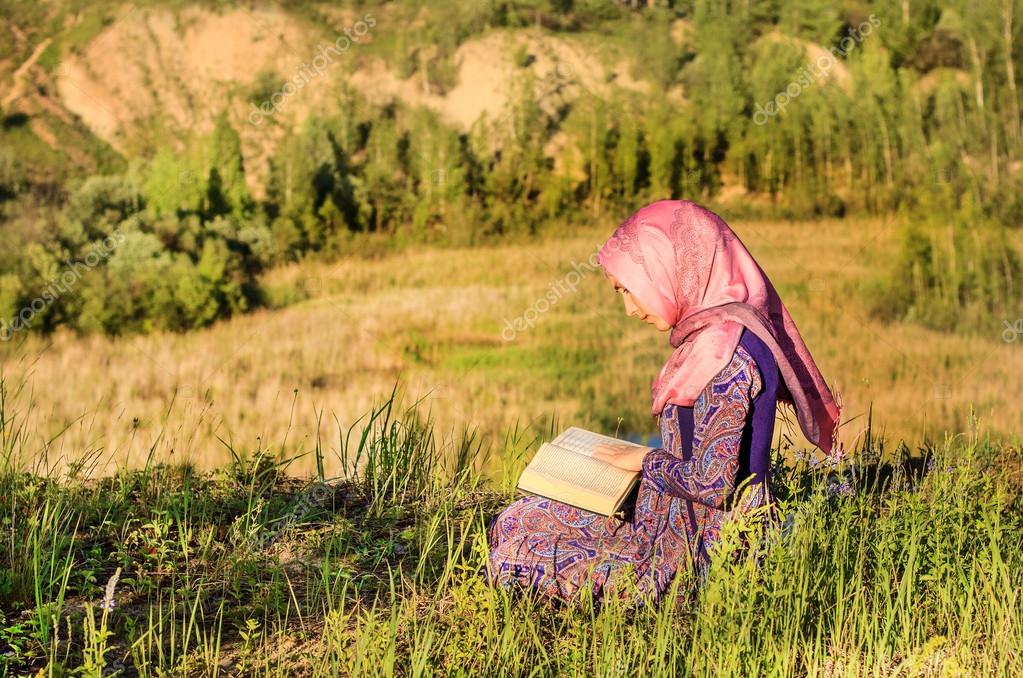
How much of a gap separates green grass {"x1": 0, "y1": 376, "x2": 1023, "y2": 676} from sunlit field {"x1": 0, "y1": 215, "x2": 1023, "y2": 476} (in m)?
7.58

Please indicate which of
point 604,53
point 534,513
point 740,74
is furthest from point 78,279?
point 534,513

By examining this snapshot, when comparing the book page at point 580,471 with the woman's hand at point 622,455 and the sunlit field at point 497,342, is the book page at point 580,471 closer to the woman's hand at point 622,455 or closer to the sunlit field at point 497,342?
the woman's hand at point 622,455

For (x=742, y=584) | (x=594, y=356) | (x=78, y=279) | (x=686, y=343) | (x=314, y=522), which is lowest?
(x=594, y=356)

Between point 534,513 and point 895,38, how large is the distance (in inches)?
648

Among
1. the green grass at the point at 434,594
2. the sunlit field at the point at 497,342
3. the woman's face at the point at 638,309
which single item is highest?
the woman's face at the point at 638,309

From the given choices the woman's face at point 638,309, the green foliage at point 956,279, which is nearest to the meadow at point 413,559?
the woman's face at point 638,309

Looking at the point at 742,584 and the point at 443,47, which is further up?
the point at 443,47

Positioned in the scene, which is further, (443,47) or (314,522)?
(443,47)

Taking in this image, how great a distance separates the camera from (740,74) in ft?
59.5

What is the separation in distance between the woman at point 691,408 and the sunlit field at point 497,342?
8492 millimetres

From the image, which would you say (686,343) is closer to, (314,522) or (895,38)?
(314,522)

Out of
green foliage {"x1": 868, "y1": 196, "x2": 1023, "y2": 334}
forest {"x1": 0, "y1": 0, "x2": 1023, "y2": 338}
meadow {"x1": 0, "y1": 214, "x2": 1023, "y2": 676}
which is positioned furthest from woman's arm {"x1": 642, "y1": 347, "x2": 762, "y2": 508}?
green foliage {"x1": 868, "y1": 196, "x2": 1023, "y2": 334}

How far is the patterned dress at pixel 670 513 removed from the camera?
9.27 feet

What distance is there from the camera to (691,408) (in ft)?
9.64
